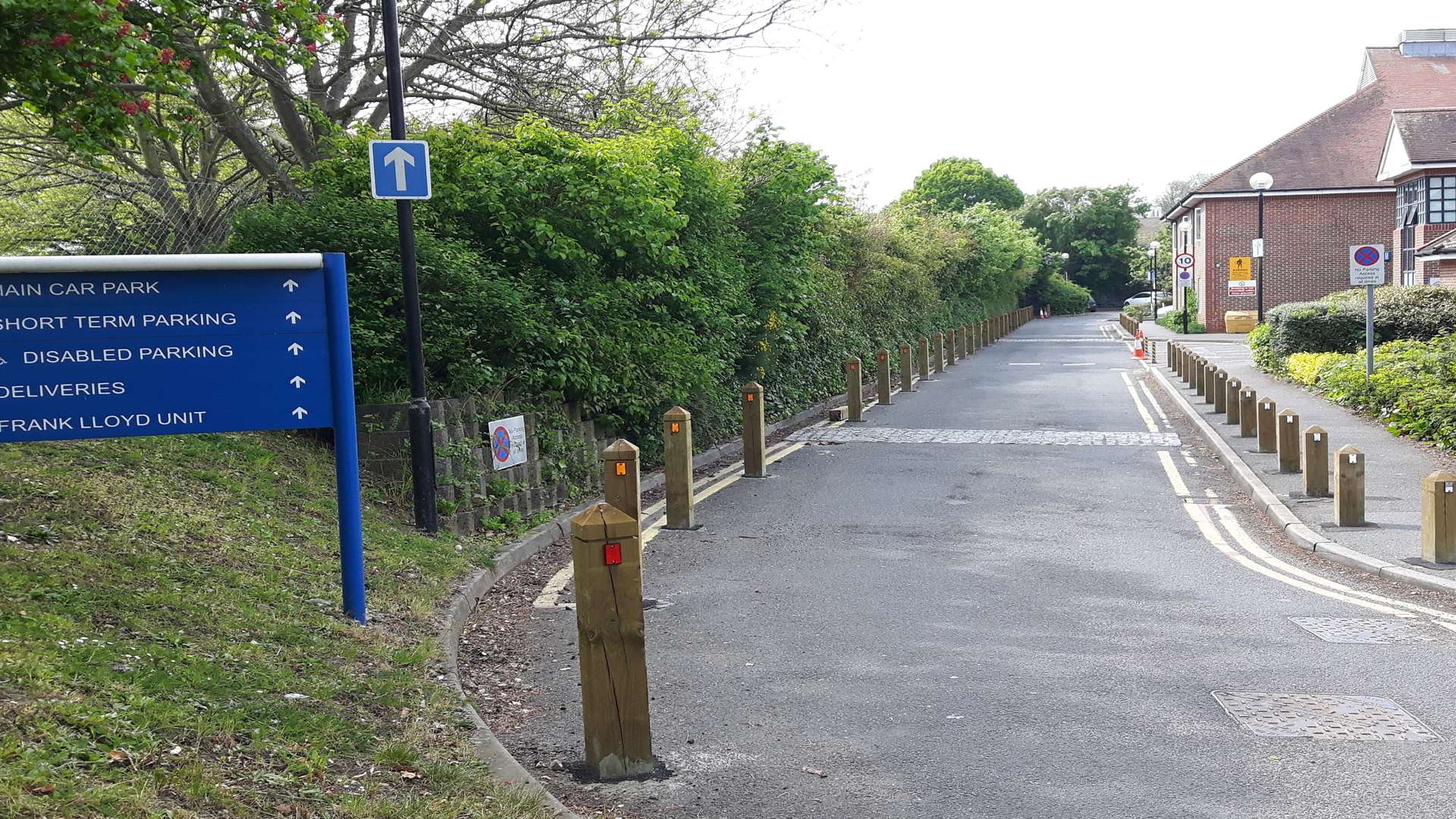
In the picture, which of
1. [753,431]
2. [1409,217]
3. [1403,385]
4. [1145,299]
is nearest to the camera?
[753,431]

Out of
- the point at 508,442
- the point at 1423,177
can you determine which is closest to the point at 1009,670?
the point at 508,442

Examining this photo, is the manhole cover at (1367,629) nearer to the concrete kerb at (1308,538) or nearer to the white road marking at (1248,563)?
the white road marking at (1248,563)

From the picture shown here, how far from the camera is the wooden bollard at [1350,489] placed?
32.1 ft

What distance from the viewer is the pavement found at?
9.31 m

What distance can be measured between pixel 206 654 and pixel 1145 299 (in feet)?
295

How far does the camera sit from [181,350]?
6121mm

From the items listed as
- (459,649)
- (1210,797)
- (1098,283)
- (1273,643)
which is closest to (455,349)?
(459,649)

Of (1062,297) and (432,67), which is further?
(1062,297)

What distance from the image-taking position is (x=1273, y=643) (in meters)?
6.85

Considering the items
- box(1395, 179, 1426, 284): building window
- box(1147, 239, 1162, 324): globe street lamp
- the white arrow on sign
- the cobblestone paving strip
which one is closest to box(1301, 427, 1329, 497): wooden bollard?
the cobblestone paving strip

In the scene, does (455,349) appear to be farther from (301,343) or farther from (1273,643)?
(1273,643)

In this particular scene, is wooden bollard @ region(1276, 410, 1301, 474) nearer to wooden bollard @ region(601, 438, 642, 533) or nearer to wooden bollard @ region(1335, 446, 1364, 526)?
wooden bollard @ region(1335, 446, 1364, 526)

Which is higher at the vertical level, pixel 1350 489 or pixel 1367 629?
pixel 1350 489

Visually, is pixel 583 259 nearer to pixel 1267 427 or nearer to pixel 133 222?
pixel 133 222
